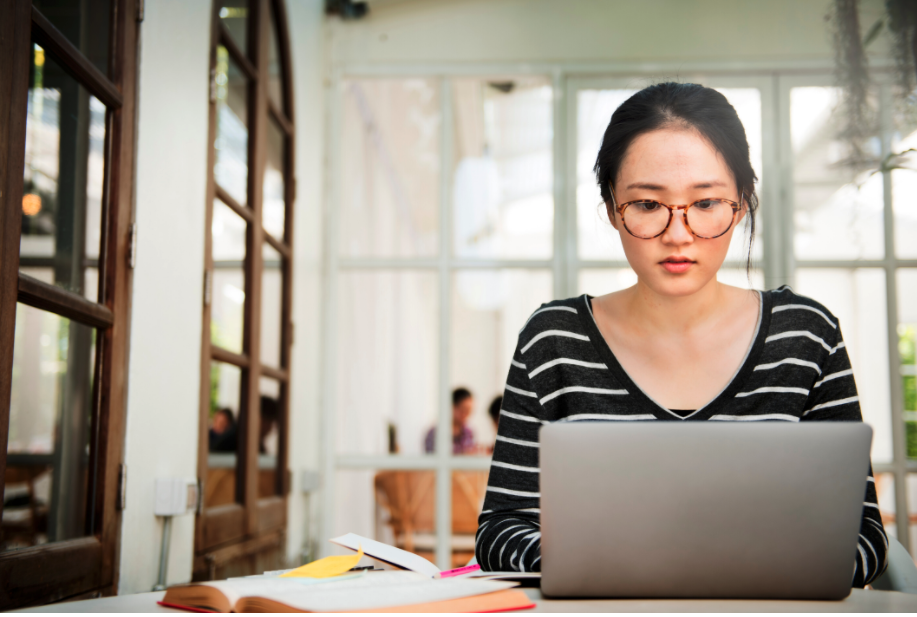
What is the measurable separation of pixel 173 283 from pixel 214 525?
72 cm

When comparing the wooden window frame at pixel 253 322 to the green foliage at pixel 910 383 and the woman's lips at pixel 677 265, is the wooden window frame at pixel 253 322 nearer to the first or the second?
the woman's lips at pixel 677 265

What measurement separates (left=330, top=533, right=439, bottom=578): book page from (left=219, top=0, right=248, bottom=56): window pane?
1.87 metres

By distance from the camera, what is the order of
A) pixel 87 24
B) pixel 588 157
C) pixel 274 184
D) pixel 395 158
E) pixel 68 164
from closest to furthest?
1. pixel 87 24
2. pixel 68 164
3. pixel 274 184
4. pixel 588 157
5. pixel 395 158

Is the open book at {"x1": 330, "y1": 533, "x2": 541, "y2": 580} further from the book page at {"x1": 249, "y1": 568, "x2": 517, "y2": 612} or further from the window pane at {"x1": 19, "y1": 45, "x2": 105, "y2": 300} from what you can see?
the window pane at {"x1": 19, "y1": 45, "x2": 105, "y2": 300}

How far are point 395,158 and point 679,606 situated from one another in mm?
3040

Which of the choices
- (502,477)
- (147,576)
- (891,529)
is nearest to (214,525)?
(147,576)

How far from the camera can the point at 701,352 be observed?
1.25 m

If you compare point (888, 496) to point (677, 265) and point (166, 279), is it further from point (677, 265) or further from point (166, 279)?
point (166, 279)

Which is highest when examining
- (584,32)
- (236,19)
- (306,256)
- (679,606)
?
(584,32)

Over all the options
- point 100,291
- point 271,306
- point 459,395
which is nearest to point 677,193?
point 100,291

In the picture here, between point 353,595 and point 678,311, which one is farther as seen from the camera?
point 678,311

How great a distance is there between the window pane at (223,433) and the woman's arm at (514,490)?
46.5 inches

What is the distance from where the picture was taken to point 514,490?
1138 mm

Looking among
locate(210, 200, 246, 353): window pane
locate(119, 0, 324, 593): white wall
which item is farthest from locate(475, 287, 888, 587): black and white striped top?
locate(210, 200, 246, 353): window pane
